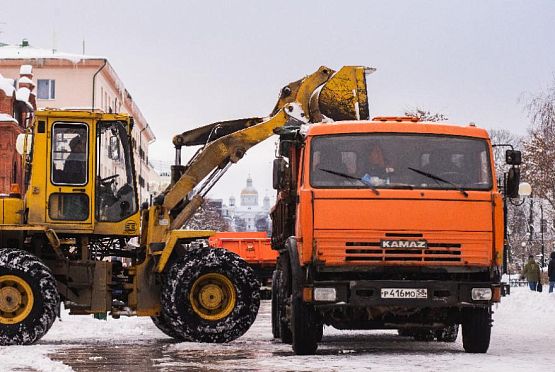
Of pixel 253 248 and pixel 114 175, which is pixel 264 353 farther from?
pixel 253 248

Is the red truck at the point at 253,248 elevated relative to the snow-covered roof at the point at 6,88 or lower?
lower

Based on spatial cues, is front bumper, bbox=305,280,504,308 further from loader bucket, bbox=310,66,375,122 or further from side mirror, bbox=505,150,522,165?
loader bucket, bbox=310,66,375,122

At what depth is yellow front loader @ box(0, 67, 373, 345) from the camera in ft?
66.4

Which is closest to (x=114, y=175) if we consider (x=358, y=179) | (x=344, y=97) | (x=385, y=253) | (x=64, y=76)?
(x=344, y=97)

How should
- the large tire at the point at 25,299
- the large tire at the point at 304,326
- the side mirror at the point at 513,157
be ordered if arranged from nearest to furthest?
the large tire at the point at 304,326
the side mirror at the point at 513,157
the large tire at the point at 25,299

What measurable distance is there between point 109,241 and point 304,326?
5465 millimetres

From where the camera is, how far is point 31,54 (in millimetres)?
88188

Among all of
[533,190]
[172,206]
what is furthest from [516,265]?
[172,206]

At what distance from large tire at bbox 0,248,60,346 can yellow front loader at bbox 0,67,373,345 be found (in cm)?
5

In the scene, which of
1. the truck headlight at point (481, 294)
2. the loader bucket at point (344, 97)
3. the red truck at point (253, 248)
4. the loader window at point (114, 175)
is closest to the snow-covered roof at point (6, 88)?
the red truck at point (253, 248)

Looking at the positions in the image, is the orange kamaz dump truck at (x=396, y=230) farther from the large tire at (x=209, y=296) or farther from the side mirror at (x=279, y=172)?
the large tire at (x=209, y=296)

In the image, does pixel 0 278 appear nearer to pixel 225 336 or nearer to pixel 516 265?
pixel 225 336

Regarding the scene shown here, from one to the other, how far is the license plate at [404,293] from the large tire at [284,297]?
1971 millimetres

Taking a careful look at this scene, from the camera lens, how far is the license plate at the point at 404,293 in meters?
16.3
